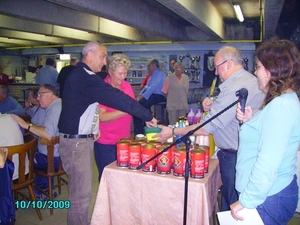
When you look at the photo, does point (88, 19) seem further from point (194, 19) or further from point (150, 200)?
point (150, 200)

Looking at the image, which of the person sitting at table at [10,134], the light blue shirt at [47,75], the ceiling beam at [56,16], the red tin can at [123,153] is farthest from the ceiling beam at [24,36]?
the red tin can at [123,153]

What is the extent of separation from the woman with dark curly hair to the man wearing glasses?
584 millimetres

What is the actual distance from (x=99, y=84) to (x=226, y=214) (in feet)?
4.07

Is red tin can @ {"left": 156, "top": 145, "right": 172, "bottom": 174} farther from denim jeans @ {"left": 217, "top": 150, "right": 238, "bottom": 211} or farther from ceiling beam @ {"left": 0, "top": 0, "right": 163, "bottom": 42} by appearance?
ceiling beam @ {"left": 0, "top": 0, "right": 163, "bottom": 42}

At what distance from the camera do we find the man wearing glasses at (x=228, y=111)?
6.46ft

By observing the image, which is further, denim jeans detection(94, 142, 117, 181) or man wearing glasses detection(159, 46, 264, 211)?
denim jeans detection(94, 142, 117, 181)

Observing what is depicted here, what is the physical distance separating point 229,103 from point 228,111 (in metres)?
0.06

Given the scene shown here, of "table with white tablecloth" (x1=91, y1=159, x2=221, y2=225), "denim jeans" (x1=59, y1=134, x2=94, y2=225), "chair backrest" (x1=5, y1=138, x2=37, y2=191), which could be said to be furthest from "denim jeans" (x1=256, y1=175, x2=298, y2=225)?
"chair backrest" (x1=5, y1=138, x2=37, y2=191)

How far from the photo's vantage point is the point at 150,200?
1785 millimetres

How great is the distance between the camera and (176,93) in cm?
591

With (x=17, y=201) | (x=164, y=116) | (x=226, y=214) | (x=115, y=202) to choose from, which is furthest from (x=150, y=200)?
(x=164, y=116)

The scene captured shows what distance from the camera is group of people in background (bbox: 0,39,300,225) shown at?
4.05 feet

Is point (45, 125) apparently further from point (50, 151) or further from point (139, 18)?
point (139, 18)

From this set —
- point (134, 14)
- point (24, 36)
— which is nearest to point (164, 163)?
point (134, 14)
